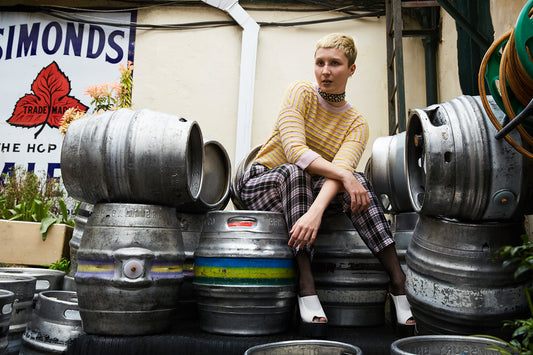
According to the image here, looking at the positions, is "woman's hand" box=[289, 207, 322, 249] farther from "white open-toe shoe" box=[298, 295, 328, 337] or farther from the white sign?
the white sign

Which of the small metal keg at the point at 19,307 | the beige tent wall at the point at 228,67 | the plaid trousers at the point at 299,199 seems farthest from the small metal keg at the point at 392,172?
the beige tent wall at the point at 228,67

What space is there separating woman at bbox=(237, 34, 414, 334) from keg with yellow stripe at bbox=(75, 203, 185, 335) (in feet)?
1.62

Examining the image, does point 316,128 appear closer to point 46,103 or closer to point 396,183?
point 396,183

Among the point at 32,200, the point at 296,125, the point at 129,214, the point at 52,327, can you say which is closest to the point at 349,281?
the point at 296,125

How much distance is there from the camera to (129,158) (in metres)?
1.75

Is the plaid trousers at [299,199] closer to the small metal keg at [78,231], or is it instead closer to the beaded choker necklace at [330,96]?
the beaded choker necklace at [330,96]

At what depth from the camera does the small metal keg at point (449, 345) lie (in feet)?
3.61

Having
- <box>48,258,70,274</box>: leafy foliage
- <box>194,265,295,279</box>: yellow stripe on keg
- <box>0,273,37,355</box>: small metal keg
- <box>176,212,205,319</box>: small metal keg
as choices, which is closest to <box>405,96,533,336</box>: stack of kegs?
<box>194,265,295,279</box>: yellow stripe on keg

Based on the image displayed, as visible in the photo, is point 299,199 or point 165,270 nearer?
point 165,270

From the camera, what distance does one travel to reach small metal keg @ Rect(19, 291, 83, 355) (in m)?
1.89

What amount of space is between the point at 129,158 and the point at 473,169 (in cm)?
119

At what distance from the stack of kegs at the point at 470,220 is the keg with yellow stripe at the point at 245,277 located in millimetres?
519

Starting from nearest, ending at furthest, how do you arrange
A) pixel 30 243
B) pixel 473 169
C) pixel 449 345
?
pixel 449 345
pixel 473 169
pixel 30 243

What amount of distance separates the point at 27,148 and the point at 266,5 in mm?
3081
